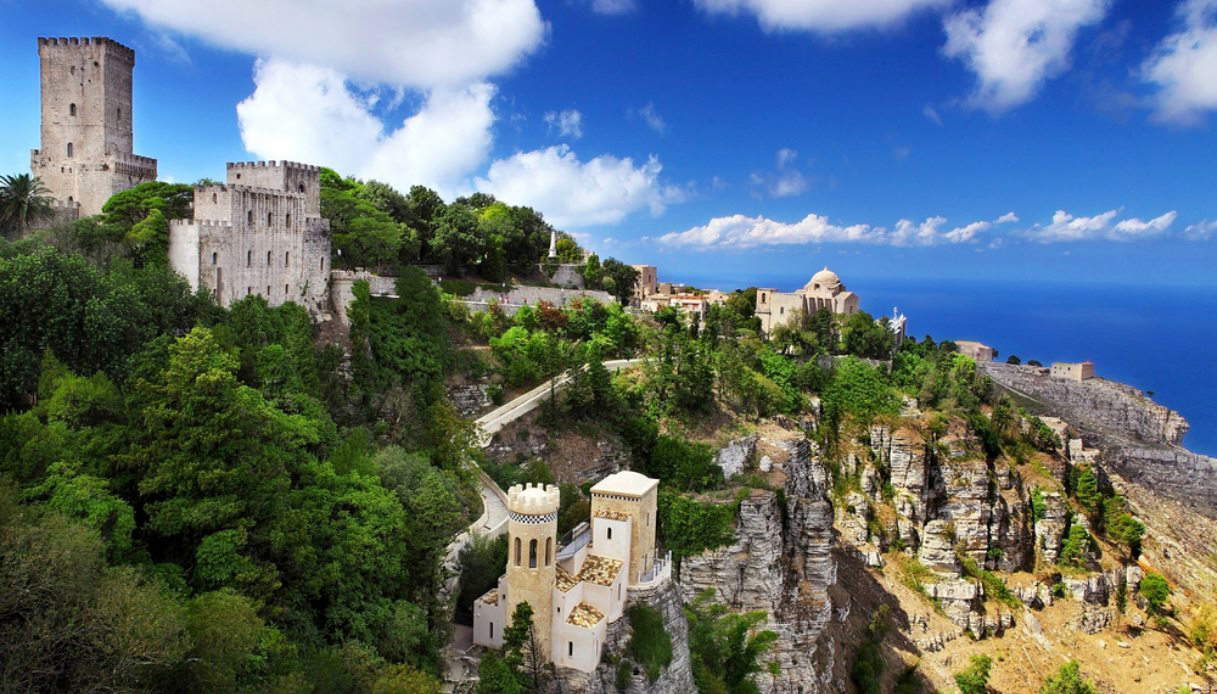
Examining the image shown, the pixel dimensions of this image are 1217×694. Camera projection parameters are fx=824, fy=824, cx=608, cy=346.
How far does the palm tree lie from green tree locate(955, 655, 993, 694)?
44950 mm

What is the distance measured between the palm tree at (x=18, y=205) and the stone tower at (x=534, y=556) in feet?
72.1

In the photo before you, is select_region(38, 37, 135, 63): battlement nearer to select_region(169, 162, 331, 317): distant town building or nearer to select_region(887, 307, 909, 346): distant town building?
select_region(169, 162, 331, 317): distant town building

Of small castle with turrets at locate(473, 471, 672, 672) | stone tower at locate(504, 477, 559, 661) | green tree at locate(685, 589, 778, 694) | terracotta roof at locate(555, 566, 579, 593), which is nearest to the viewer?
stone tower at locate(504, 477, 559, 661)

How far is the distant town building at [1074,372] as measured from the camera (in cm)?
6965

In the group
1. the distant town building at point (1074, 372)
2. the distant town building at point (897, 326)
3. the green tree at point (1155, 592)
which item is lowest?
the green tree at point (1155, 592)

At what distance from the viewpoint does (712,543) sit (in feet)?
123

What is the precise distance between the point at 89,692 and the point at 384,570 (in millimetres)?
9953

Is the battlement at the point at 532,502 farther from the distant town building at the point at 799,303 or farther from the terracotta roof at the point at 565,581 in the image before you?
the distant town building at the point at 799,303

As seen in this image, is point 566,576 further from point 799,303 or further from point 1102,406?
point 1102,406

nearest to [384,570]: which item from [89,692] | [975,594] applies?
[89,692]

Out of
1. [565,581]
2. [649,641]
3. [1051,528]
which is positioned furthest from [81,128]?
[1051,528]

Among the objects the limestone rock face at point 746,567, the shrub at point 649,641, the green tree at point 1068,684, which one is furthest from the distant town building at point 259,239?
the green tree at point 1068,684

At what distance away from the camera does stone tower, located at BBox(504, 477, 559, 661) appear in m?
23.2

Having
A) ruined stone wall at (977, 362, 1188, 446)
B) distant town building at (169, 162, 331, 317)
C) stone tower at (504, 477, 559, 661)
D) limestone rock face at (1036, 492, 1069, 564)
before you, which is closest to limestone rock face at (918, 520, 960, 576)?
limestone rock face at (1036, 492, 1069, 564)
